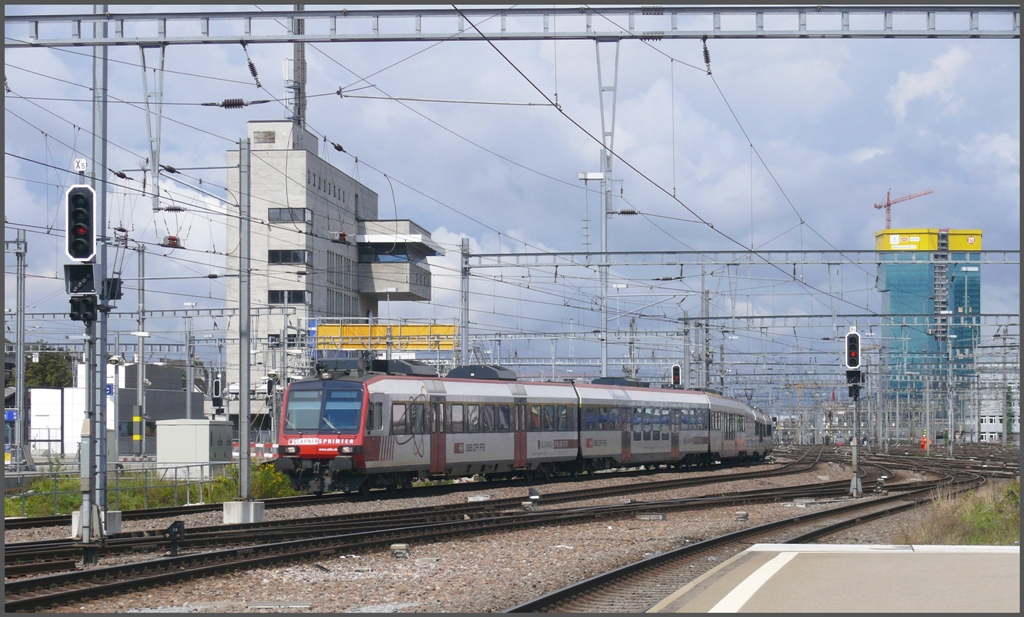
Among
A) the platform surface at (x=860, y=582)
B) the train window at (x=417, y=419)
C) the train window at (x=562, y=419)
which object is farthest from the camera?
the train window at (x=562, y=419)

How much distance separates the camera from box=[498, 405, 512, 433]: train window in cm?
3281

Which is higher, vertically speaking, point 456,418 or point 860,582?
point 456,418

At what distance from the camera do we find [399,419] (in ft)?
93.4

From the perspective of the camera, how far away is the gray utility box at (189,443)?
108ft

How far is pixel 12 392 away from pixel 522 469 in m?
43.2

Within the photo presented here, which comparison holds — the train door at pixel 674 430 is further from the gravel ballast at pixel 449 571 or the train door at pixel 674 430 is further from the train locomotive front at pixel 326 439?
the gravel ballast at pixel 449 571

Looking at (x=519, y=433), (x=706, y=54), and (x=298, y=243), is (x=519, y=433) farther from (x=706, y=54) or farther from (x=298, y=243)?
(x=298, y=243)

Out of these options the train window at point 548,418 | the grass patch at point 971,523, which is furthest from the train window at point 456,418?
the grass patch at point 971,523

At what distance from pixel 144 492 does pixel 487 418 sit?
9593 mm

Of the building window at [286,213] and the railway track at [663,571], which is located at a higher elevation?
the building window at [286,213]

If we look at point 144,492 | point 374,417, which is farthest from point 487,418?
point 144,492

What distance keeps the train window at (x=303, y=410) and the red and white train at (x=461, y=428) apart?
26mm

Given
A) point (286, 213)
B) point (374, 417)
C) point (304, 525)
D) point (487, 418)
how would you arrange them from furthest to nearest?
1. point (286, 213)
2. point (487, 418)
3. point (374, 417)
4. point (304, 525)

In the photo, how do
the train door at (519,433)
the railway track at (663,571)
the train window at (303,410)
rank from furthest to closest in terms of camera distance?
the train door at (519,433) → the train window at (303,410) → the railway track at (663,571)
